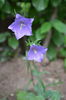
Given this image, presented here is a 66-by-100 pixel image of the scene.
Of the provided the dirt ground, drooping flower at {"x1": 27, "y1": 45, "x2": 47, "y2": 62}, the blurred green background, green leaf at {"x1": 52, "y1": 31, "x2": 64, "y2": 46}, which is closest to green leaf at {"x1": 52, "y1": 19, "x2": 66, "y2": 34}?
the blurred green background

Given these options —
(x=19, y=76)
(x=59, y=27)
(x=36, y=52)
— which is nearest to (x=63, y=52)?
(x=59, y=27)

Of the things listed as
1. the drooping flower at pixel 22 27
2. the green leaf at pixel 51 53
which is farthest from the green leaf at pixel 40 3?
the drooping flower at pixel 22 27

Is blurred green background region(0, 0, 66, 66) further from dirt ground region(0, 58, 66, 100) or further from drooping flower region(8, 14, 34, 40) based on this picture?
drooping flower region(8, 14, 34, 40)

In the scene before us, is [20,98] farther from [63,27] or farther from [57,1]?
[57,1]

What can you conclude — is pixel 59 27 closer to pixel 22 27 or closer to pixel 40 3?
pixel 40 3

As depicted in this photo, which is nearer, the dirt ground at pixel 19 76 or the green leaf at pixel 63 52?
the dirt ground at pixel 19 76

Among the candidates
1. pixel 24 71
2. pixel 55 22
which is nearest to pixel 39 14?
pixel 55 22

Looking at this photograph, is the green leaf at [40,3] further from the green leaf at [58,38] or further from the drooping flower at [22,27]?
the drooping flower at [22,27]
